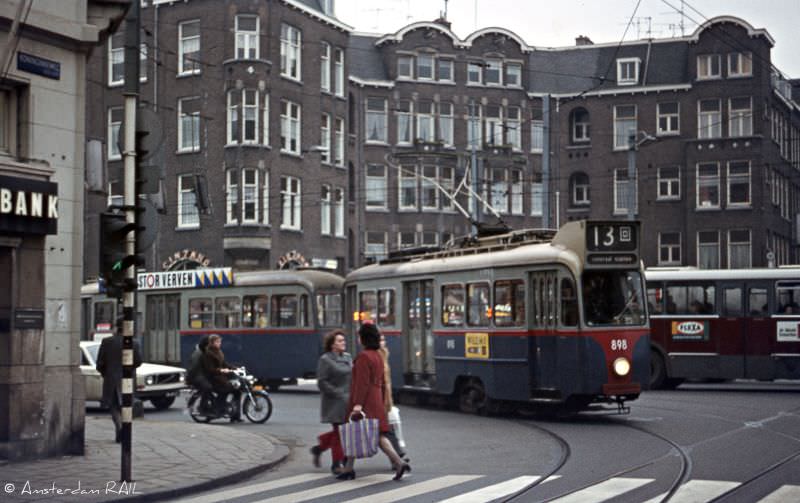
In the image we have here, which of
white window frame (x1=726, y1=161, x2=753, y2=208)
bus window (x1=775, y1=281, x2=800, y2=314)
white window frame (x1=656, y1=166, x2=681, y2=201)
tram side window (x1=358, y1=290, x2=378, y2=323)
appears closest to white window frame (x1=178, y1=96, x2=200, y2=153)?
tram side window (x1=358, y1=290, x2=378, y2=323)

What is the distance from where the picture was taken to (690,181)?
59188mm

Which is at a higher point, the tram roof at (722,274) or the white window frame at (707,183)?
the white window frame at (707,183)

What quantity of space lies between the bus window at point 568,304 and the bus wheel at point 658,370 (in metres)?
9.32

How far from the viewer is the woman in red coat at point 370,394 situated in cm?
1342

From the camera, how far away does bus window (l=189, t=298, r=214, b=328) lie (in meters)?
31.8

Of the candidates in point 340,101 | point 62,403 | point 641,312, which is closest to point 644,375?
point 641,312

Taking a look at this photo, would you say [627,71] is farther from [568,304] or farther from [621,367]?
[621,367]

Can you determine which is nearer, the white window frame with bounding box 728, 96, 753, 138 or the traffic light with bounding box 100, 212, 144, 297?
the traffic light with bounding box 100, 212, 144, 297

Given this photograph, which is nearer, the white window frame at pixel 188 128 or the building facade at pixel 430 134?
the building facade at pixel 430 134

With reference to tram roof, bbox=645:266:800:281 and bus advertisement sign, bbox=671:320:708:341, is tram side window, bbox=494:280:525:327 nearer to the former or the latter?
tram roof, bbox=645:266:800:281

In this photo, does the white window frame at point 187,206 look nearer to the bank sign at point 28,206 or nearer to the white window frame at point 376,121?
the white window frame at point 376,121

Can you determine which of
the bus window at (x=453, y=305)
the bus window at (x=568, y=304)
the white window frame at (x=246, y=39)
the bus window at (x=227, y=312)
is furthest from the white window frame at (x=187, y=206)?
the bus window at (x=568, y=304)

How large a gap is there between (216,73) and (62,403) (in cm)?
3275

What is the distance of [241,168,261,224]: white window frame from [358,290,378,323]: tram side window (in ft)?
66.4
